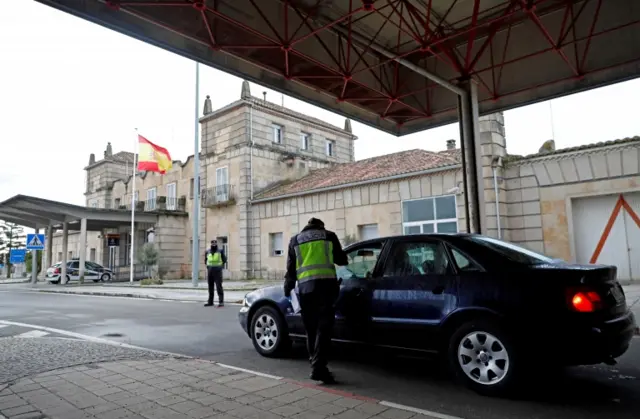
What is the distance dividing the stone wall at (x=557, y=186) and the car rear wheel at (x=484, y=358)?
44.7 feet

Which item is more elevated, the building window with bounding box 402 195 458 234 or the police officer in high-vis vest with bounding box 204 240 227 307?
the building window with bounding box 402 195 458 234

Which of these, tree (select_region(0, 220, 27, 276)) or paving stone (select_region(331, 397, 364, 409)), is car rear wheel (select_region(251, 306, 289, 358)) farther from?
tree (select_region(0, 220, 27, 276))

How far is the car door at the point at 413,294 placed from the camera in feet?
15.7

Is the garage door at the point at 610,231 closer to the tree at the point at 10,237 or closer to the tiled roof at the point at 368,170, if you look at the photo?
the tiled roof at the point at 368,170

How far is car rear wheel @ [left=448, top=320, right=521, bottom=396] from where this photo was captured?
4258 mm

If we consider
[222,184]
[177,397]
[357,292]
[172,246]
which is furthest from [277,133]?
[177,397]

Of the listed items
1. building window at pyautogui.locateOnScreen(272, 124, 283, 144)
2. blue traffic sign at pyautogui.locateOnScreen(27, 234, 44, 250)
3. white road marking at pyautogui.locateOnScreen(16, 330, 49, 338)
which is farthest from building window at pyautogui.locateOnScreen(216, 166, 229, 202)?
white road marking at pyautogui.locateOnScreen(16, 330, 49, 338)

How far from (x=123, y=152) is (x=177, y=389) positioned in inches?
1848

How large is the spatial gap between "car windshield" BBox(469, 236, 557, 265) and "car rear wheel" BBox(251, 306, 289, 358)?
2792mm

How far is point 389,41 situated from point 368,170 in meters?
12.9

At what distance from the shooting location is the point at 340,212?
74.2 ft

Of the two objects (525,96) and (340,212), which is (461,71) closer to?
(525,96)

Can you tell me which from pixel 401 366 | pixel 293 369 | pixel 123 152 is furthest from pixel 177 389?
pixel 123 152

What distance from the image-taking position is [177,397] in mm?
4340
